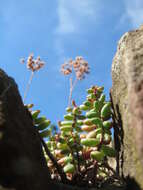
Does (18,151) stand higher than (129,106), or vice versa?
(129,106)

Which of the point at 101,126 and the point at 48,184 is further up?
the point at 101,126

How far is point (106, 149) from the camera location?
4.98ft

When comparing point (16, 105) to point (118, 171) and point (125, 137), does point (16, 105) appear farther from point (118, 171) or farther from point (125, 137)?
point (118, 171)

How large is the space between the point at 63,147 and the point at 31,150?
43cm

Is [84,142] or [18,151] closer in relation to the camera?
[18,151]

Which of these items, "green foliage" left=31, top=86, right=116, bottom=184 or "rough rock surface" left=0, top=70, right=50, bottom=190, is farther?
"green foliage" left=31, top=86, right=116, bottom=184

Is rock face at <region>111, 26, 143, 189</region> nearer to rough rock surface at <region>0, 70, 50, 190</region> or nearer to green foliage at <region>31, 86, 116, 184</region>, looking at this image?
green foliage at <region>31, 86, 116, 184</region>

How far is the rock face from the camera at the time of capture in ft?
3.55

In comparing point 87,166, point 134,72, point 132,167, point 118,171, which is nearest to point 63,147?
point 87,166

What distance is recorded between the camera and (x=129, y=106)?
44.3 inches

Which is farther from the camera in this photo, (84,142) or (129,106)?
(84,142)

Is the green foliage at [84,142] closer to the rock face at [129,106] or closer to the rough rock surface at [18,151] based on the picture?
the rock face at [129,106]

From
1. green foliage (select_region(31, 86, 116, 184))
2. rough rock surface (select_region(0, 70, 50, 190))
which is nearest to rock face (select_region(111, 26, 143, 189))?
green foliage (select_region(31, 86, 116, 184))

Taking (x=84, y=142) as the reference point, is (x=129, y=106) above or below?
above
